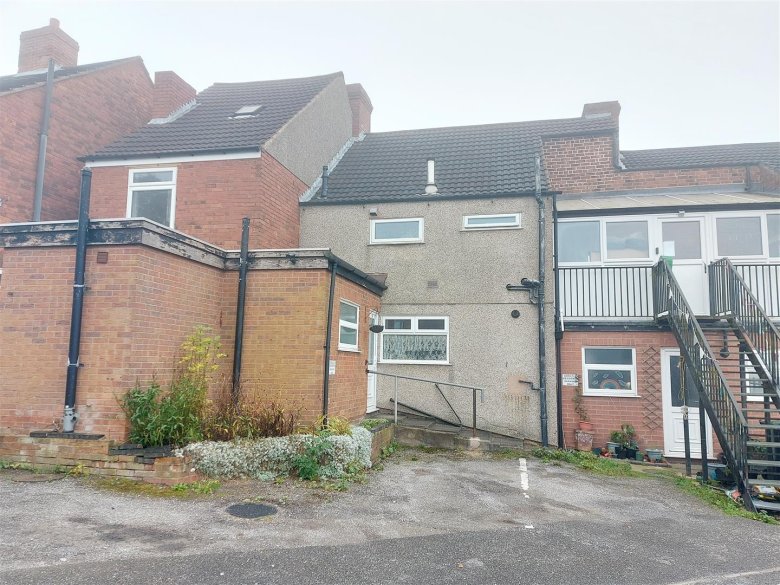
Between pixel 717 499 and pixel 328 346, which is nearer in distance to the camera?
pixel 717 499

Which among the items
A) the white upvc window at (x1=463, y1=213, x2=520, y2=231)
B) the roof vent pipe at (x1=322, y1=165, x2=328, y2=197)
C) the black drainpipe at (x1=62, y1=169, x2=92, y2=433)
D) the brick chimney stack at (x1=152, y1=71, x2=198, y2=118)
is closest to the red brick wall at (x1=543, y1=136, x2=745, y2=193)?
the white upvc window at (x1=463, y1=213, x2=520, y2=231)

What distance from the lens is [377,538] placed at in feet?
16.0

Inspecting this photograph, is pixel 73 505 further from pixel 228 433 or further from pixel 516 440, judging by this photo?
pixel 516 440

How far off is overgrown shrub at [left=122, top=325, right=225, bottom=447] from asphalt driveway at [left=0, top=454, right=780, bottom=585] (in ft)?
2.72

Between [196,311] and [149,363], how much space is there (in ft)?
3.72

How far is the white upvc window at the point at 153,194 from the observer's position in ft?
34.9

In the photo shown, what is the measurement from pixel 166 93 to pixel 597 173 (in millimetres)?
10872

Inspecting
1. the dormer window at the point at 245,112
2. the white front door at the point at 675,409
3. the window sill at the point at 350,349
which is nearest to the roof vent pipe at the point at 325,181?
the dormer window at the point at 245,112

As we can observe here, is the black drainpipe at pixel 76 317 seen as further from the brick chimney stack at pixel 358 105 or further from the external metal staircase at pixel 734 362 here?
the brick chimney stack at pixel 358 105

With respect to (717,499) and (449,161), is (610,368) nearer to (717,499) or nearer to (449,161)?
(717,499)

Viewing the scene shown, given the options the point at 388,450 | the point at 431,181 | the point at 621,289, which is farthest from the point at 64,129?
the point at 621,289

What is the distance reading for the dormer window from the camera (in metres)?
12.4

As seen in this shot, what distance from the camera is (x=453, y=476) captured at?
304 inches

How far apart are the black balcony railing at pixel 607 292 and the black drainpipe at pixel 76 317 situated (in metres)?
8.42
